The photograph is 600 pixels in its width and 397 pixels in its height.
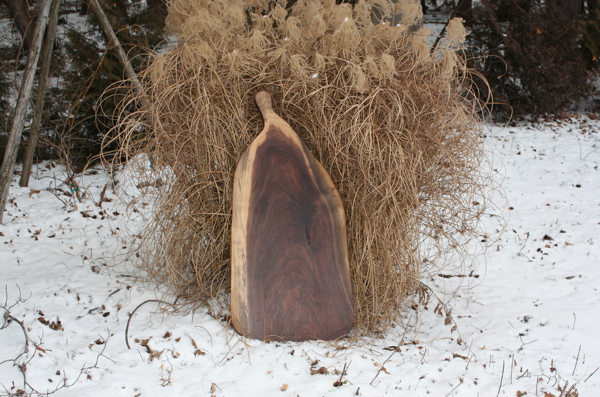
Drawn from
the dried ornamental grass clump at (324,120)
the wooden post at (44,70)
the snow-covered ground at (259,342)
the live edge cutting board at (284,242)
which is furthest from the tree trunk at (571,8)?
the wooden post at (44,70)

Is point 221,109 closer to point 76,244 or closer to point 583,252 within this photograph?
point 76,244

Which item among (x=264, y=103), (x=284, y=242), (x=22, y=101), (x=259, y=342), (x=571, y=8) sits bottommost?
(x=259, y=342)

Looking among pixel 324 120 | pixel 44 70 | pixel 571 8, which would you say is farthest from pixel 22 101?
pixel 571 8

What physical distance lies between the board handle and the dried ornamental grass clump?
7 cm

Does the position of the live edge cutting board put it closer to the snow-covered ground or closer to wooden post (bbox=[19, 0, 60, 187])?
the snow-covered ground

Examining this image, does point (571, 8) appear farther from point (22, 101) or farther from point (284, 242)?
point (22, 101)

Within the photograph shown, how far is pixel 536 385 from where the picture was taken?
154 centimetres

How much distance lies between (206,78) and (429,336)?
58.3 inches

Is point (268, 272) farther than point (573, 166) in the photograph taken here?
No

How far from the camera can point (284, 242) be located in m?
1.86

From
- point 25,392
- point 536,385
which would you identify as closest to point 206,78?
point 25,392

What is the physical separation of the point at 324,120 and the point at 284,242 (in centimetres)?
55

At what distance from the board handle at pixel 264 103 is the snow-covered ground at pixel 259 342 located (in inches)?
36.7

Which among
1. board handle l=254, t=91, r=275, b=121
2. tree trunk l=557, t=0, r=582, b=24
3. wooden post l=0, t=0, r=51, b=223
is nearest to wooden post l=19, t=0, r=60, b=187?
wooden post l=0, t=0, r=51, b=223
